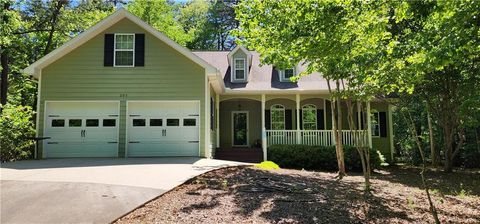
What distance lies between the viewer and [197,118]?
13391 mm

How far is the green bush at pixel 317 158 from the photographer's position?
564 inches

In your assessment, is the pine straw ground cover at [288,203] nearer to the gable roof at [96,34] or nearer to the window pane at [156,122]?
the window pane at [156,122]

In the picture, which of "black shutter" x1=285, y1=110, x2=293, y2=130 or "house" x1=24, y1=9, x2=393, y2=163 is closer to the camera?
"house" x1=24, y1=9, x2=393, y2=163

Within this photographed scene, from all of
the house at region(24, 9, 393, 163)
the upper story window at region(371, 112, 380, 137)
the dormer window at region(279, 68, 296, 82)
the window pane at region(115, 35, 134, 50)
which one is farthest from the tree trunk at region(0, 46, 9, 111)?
the upper story window at region(371, 112, 380, 137)

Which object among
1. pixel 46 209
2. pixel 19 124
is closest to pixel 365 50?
pixel 46 209

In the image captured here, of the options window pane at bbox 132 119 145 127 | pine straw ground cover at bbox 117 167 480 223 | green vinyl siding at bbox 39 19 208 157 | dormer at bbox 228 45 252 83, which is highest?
dormer at bbox 228 45 252 83

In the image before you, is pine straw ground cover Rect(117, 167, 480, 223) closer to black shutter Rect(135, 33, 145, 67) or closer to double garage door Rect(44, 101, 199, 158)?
double garage door Rect(44, 101, 199, 158)

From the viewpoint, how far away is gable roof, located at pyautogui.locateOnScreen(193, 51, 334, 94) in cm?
1599

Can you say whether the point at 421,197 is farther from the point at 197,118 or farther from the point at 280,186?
the point at 197,118

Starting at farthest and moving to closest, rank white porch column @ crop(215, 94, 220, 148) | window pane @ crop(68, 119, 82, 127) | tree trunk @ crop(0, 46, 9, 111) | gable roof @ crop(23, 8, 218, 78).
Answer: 1. tree trunk @ crop(0, 46, 9, 111)
2. white porch column @ crop(215, 94, 220, 148)
3. window pane @ crop(68, 119, 82, 127)
4. gable roof @ crop(23, 8, 218, 78)


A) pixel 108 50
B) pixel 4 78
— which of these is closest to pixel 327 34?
pixel 108 50

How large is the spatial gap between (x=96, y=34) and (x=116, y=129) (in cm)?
369

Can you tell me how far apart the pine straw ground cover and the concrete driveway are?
417 mm

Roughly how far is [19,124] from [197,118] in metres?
6.23
